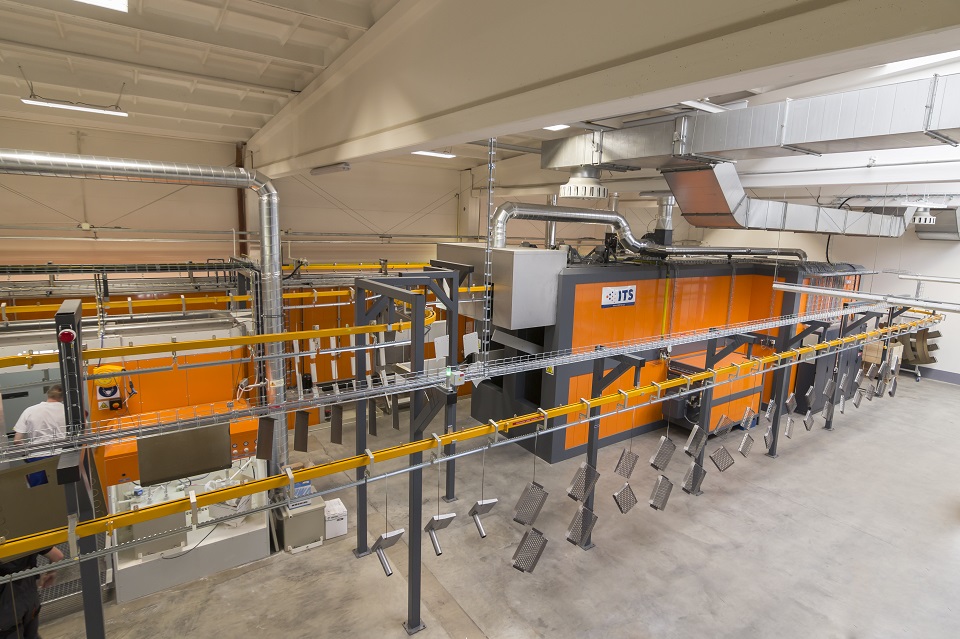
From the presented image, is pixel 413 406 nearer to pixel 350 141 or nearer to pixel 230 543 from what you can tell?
pixel 230 543

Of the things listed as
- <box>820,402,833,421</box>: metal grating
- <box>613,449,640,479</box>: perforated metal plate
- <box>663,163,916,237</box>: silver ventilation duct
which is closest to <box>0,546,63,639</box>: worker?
<box>613,449,640,479</box>: perforated metal plate

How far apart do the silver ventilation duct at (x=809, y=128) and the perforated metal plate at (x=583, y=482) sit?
307 cm

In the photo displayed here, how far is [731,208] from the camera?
5.88 meters

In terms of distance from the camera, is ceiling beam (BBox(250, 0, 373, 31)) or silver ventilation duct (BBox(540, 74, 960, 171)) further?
ceiling beam (BBox(250, 0, 373, 31))

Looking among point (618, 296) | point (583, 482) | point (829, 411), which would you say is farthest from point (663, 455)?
point (829, 411)

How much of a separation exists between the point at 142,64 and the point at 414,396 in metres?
4.84

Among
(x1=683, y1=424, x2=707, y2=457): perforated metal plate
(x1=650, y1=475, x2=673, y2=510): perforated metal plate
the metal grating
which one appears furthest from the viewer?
the metal grating

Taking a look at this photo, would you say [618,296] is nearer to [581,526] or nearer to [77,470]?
[581,526]

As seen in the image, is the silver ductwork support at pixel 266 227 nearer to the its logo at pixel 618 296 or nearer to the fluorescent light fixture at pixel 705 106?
the fluorescent light fixture at pixel 705 106

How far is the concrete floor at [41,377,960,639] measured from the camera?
13.5ft

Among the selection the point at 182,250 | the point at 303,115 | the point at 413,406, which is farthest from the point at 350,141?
the point at 182,250

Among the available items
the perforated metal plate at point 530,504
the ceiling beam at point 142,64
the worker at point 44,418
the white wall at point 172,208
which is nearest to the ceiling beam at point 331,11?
the ceiling beam at point 142,64

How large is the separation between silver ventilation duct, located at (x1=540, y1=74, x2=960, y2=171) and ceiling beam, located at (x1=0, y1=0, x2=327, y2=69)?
138 inches

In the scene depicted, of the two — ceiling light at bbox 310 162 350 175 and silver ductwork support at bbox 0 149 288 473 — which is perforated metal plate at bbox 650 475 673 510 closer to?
silver ductwork support at bbox 0 149 288 473
